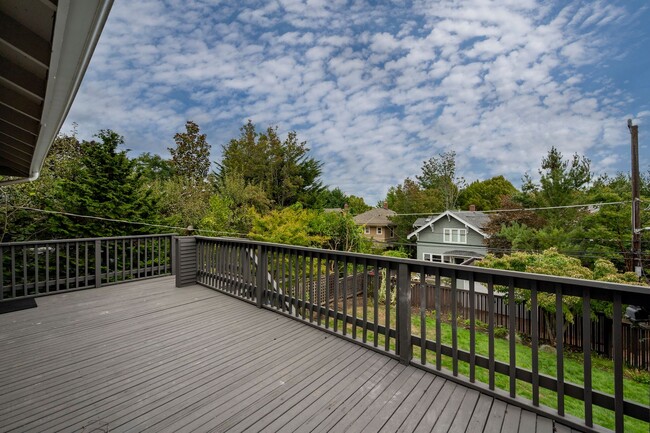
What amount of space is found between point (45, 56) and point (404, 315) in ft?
9.16

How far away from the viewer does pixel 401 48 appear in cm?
1148

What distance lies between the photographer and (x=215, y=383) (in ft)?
7.04

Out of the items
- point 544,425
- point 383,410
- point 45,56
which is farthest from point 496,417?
point 45,56

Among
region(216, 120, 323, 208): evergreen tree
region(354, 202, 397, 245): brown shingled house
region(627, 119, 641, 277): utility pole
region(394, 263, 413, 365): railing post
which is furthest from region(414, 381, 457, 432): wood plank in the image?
region(354, 202, 397, 245): brown shingled house

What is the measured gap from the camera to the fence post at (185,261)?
195 inches

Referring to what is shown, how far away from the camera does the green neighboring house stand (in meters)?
19.1

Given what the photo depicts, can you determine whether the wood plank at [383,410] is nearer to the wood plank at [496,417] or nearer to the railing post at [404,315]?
the railing post at [404,315]

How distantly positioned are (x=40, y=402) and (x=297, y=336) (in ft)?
6.48

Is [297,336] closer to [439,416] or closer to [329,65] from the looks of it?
[439,416]

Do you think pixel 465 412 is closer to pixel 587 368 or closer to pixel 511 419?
pixel 511 419

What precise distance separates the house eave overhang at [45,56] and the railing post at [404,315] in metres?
2.40

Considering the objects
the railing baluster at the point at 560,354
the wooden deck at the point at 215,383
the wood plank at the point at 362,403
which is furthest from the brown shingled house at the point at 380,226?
the railing baluster at the point at 560,354

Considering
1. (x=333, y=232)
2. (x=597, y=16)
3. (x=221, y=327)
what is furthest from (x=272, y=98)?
(x=221, y=327)

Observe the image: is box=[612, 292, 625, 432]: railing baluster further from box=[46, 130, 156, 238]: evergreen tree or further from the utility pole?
the utility pole
